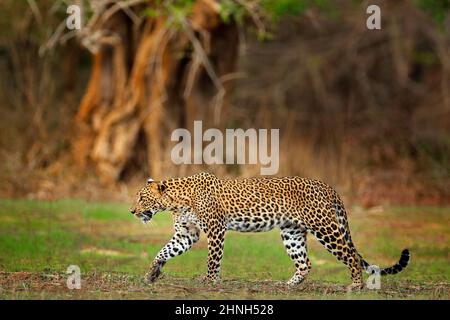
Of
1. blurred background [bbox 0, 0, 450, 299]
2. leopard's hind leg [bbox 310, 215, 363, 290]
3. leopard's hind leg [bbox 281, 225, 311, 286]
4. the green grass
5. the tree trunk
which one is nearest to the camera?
the green grass

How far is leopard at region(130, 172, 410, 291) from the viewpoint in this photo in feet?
32.7

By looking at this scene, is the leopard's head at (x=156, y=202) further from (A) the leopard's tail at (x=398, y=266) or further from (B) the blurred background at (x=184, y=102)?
(B) the blurred background at (x=184, y=102)

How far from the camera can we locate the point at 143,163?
20.6 meters

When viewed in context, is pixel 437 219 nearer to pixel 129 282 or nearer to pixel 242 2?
pixel 242 2

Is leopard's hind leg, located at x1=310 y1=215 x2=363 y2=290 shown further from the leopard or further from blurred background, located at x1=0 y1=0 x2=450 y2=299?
blurred background, located at x1=0 y1=0 x2=450 y2=299

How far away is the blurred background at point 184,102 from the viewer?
1922cm

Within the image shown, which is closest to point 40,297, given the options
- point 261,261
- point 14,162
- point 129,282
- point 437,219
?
point 129,282

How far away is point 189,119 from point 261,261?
864 centimetres

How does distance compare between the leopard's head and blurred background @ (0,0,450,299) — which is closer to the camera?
the leopard's head

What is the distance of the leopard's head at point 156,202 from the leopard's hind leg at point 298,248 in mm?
1217

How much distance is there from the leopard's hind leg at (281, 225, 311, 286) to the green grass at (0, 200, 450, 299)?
15cm

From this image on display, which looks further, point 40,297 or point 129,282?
point 129,282

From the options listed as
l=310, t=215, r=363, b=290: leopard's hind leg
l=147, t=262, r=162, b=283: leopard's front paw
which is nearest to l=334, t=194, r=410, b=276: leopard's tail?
l=310, t=215, r=363, b=290: leopard's hind leg

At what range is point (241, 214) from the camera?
10.1m
